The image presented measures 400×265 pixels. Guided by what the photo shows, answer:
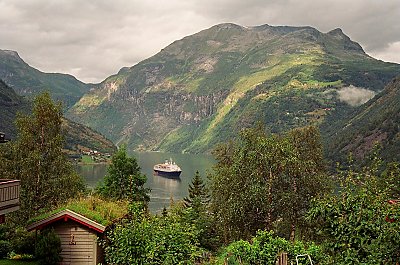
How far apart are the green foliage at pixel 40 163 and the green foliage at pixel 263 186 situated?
10.5m

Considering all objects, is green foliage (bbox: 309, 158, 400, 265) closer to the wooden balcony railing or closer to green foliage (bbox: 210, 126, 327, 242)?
the wooden balcony railing

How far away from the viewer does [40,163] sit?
28.1 metres

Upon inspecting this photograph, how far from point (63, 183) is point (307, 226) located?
52.7 feet

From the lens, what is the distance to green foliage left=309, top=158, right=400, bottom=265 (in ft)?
31.1

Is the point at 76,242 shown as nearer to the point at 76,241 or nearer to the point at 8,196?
the point at 76,241

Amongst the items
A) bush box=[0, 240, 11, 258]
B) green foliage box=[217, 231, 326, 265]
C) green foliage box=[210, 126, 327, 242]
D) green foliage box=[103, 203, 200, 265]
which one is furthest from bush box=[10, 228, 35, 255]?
green foliage box=[210, 126, 327, 242]

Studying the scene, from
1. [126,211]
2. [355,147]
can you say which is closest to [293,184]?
[126,211]

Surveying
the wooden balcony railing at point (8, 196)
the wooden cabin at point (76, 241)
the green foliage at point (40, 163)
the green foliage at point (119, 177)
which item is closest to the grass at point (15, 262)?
the wooden cabin at point (76, 241)

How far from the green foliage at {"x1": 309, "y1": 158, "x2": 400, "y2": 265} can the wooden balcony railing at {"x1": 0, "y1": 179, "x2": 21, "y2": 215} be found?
37.3 feet

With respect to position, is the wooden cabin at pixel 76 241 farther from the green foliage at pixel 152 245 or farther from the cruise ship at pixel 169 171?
the cruise ship at pixel 169 171

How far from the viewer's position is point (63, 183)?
28.2 metres

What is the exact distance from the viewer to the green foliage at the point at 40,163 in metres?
27.5

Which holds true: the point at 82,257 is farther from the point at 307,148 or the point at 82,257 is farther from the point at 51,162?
the point at 307,148

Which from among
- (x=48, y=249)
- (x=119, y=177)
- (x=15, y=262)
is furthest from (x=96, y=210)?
(x=119, y=177)
